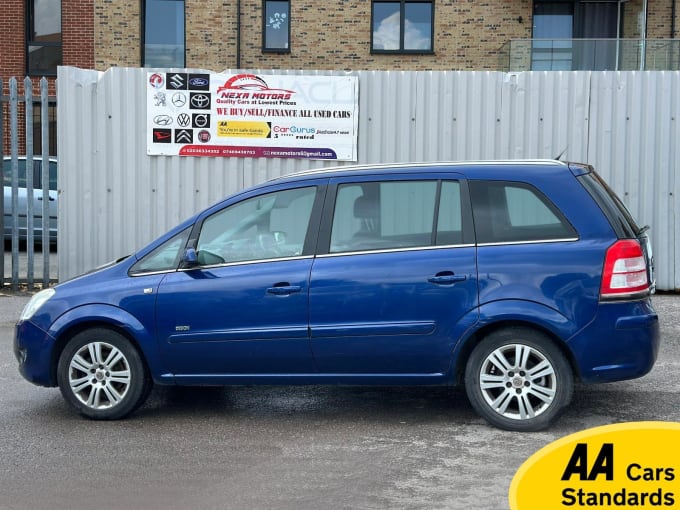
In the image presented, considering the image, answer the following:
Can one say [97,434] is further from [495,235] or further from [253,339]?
[495,235]

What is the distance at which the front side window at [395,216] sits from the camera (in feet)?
20.5

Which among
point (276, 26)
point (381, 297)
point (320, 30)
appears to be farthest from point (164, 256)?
point (276, 26)

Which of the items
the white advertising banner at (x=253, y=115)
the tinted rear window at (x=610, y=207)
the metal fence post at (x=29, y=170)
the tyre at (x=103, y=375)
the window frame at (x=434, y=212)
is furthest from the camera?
the white advertising banner at (x=253, y=115)

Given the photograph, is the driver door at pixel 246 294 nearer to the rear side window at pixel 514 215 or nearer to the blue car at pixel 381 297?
the blue car at pixel 381 297

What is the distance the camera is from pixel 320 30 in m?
23.8

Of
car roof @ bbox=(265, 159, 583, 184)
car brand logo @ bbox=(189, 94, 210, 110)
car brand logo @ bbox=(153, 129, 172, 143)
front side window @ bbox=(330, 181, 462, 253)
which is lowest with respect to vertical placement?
front side window @ bbox=(330, 181, 462, 253)

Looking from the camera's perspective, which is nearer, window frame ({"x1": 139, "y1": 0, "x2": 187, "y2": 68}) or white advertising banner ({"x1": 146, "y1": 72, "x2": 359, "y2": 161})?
white advertising banner ({"x1": 146, "y1": 72, "x2": 359, "y2": 161})

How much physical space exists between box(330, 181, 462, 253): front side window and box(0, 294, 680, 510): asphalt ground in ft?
4.00

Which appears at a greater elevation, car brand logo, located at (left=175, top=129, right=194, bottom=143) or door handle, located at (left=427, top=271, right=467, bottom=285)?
car brand logo, located at (left=175, top=129, right=194, bottom=143)

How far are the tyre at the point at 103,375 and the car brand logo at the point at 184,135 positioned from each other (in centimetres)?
573

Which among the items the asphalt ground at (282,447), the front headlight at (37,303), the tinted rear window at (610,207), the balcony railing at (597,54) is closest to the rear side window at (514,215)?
the tinted rear window at (610,207)

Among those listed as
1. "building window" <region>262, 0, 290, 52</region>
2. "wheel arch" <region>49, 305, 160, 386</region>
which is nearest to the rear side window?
"wheel arch" <region>49, 305, 160, 386</region>

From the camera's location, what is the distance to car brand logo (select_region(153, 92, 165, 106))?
39.0ft

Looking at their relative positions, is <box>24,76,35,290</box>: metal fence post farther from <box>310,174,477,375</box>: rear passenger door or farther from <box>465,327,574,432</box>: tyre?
<box>465,327,574,432</box>: tyre
